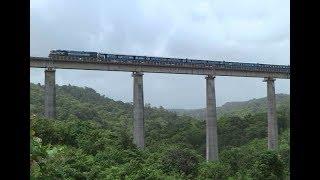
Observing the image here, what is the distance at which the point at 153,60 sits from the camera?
100 feet

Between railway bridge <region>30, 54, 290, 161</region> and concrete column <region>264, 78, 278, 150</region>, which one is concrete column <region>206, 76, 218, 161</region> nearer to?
railway bridge <region>30, 54, 290, 161</region>

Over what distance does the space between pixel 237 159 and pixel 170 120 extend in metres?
21.0

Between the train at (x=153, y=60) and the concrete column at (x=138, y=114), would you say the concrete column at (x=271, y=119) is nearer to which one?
the train at (x=153, y=60)

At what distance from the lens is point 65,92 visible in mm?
49469

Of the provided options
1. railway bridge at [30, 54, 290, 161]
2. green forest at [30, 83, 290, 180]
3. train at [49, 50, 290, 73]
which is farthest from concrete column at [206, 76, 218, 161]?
green forest at [30, 83, 290, 180]

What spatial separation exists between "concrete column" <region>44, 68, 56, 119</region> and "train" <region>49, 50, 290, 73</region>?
4.00 ft

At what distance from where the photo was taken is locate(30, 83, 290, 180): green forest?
52.6 ft

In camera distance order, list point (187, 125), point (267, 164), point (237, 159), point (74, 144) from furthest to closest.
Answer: point (187, 125) → point (237, 159) → point (74, 144) → point (267, 164)

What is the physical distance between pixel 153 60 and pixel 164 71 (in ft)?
3.70

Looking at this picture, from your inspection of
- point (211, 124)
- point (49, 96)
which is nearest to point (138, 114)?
point (49, 96)

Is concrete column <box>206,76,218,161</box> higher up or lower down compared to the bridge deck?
lower down

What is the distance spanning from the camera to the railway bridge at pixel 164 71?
26.7 meters
